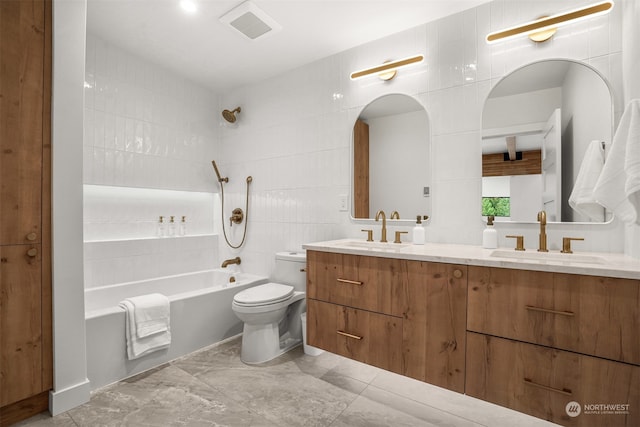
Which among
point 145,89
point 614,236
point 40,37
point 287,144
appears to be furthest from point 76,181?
point 614,236

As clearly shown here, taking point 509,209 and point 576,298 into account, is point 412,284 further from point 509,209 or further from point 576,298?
point 509,209

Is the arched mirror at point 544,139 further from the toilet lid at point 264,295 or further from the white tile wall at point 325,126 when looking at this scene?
the toilet lid at point 264,295

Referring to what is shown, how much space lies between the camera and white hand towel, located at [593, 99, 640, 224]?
3.96ft

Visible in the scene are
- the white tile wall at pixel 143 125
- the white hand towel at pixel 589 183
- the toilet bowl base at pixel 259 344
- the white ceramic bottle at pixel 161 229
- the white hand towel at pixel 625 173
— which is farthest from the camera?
the white ceramic bottle at pixel 161 229

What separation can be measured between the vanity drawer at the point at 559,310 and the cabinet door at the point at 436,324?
0.20 ft

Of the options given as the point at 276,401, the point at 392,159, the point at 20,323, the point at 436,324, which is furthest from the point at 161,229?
the point at 436,324

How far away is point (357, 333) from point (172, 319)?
1332 mm

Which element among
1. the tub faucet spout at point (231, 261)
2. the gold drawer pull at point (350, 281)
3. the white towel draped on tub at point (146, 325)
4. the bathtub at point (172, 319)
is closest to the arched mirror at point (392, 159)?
the gold drawer pull at point (350, 281)

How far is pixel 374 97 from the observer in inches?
90.2

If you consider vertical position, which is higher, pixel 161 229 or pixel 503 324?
pixel 161 229

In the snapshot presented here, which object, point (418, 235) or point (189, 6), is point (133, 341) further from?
point (189, 6)

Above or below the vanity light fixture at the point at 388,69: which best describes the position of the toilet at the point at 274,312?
below

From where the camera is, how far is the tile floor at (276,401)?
155 cm

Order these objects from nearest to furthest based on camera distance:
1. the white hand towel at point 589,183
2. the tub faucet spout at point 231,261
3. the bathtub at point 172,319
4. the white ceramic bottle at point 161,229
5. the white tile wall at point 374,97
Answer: the white hand towel at point 589,183
the white tile wall at point 374,97
the bathtub at point 172,319
the white ceramic bottle at point 161,229
the tub faucet spout at point 231,261
